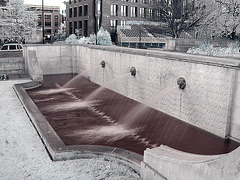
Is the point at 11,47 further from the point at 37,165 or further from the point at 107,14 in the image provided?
the point at 107,14

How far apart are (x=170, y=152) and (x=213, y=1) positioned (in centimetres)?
3395

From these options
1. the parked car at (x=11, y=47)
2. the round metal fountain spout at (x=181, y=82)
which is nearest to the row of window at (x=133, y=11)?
the parked car at (x=11, y=47)

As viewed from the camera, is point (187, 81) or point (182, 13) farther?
point (182, 13)

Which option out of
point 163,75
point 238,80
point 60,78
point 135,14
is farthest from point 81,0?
point 238,80

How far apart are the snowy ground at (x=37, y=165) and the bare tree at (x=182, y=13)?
2910cm

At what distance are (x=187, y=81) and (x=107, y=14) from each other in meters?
49.2

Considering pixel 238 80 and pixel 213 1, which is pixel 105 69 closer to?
pixel 238 80

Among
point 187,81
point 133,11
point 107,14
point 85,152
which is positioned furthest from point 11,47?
point 133,11

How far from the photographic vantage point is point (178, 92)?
40.1 feet

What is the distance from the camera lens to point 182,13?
35.1m

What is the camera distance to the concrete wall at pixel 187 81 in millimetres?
9823

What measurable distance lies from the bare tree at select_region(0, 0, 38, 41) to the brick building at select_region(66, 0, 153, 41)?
1174 cm

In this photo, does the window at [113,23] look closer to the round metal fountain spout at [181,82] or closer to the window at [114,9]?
the window at [114,9]

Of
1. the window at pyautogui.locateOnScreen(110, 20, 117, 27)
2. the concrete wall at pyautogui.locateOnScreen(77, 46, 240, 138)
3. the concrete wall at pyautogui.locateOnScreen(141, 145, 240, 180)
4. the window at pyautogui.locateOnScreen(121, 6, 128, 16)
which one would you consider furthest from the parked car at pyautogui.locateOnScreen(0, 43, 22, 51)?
the window at pyautogui.locateOnScreen(121, 6, 128, 16)
